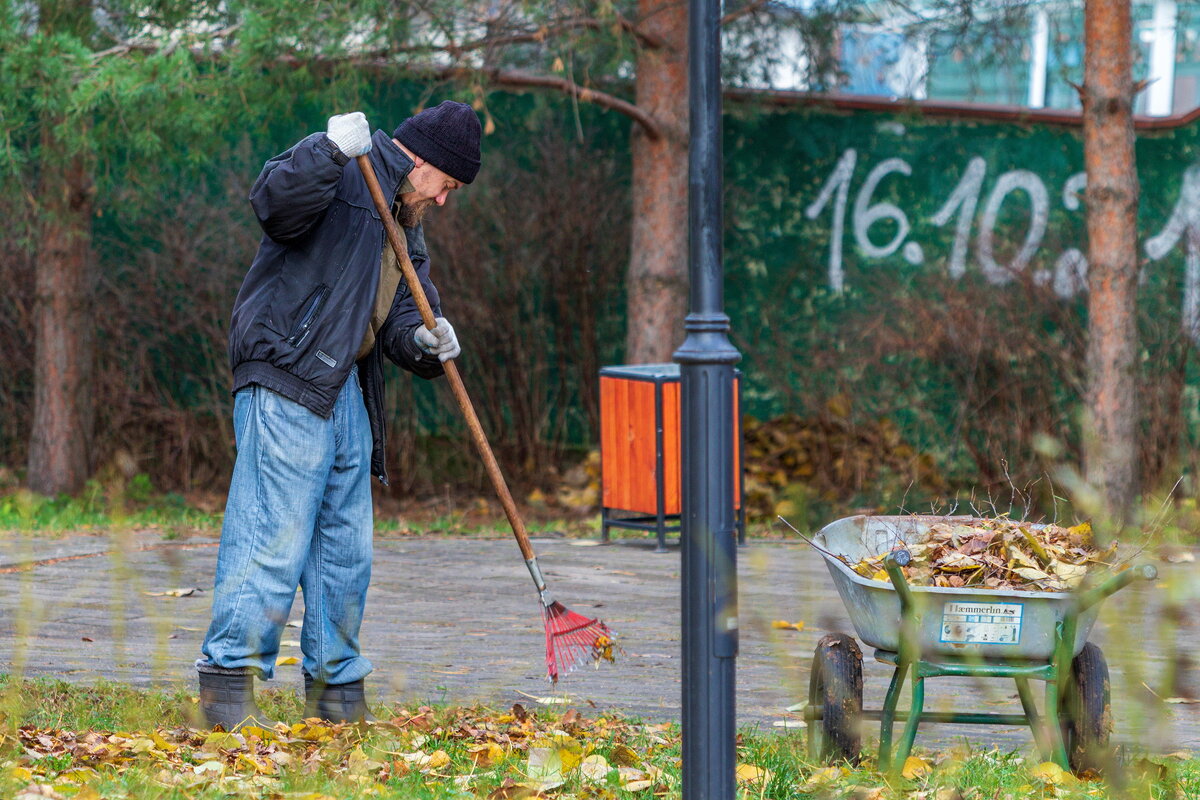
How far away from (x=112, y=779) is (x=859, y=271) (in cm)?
826

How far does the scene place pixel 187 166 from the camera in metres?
10.4

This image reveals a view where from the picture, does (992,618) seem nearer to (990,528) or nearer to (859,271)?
(990,528)

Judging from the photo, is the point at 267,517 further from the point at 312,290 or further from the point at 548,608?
the point at 548,608

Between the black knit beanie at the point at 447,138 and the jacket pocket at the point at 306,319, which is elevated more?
the black knit beanie at the point at 447,138

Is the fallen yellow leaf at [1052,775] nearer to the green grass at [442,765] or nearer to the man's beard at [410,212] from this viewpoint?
the green grass at [442,765]

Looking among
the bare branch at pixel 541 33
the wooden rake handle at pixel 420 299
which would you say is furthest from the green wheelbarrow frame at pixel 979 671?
the bare branch at pixel 541 33

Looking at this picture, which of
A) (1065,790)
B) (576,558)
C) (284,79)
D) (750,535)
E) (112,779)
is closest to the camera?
(112,779)

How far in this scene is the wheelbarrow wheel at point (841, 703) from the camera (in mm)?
4020

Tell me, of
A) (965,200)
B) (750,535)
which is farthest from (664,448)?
(965,200)

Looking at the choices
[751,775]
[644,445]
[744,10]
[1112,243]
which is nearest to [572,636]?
[751,775]

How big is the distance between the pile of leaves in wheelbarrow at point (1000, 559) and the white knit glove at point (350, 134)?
1.78 m

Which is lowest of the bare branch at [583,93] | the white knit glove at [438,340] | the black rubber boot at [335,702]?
the black rubber boot at [335,702]

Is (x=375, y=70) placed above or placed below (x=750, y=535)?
above

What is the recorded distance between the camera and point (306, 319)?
4172 mm
